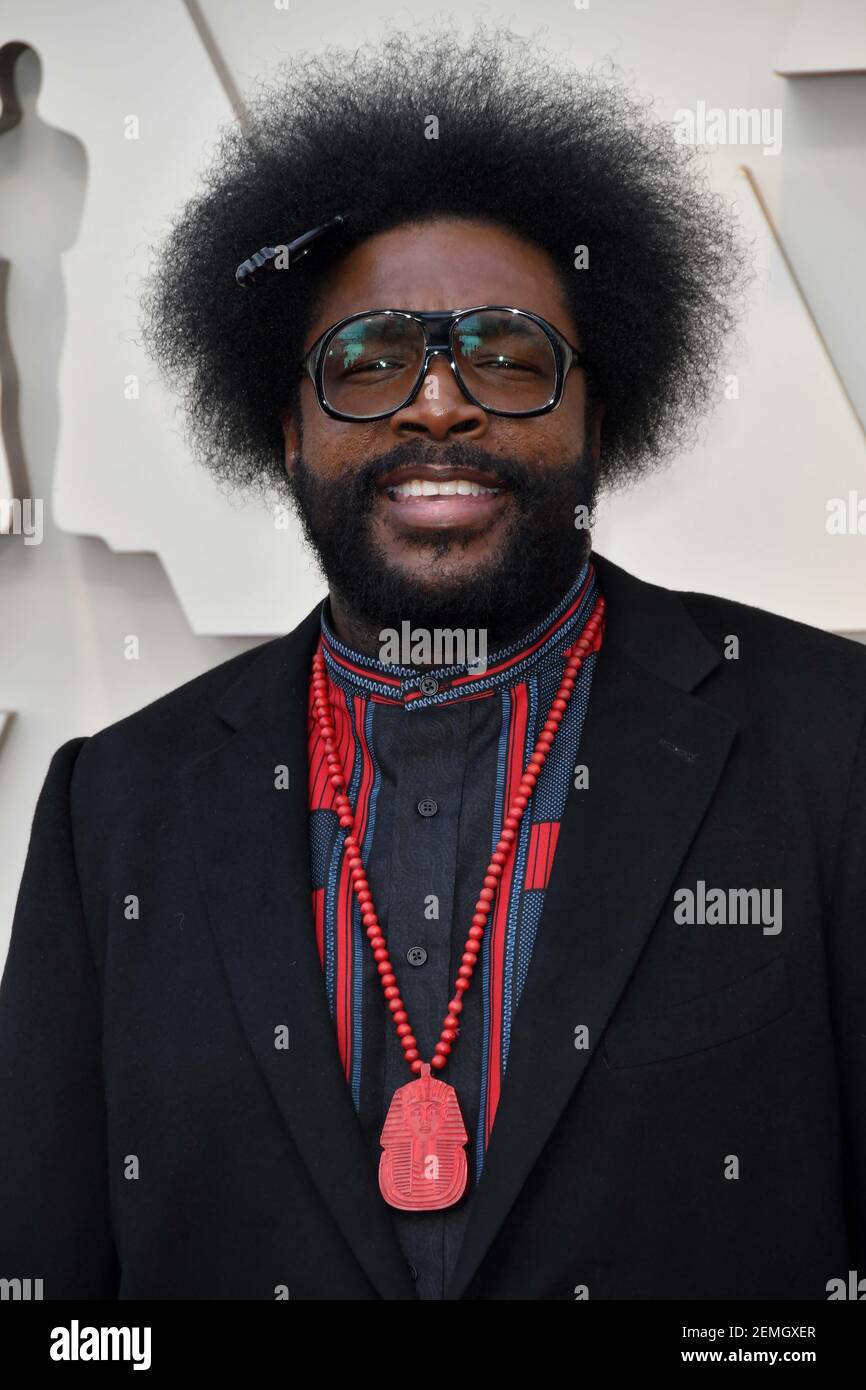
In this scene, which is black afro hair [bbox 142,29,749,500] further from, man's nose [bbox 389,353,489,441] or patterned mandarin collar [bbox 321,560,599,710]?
patterned mandarin collar [bbox 321,560,599,710]

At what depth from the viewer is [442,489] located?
161 centimetres

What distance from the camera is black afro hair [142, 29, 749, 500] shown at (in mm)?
1774

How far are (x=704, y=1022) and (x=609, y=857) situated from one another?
0.53 ft

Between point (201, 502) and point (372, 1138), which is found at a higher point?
point (201, 502)

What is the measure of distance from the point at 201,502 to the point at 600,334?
85cm

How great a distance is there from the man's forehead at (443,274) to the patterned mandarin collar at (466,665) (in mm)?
290

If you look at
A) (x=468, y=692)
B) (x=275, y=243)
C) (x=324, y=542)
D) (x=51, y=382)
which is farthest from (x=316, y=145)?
(x=51, y=382)

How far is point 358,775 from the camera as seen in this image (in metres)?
1.69

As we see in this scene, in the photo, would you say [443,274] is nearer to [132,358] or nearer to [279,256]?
[279,256]

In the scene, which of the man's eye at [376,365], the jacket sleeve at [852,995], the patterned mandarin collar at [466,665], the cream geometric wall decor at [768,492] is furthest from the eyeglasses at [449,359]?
the cream geometric wall decor at [768,492]

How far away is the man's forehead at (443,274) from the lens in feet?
5.45

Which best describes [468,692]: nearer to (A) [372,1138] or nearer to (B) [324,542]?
(B) [324,542]

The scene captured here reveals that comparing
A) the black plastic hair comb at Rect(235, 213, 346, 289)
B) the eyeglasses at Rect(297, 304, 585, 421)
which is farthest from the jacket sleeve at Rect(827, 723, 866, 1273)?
the black plastic hair comb at Rect(235, 213, 346, 289)

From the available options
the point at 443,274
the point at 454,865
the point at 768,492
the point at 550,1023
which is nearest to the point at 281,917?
the point at 454,865
